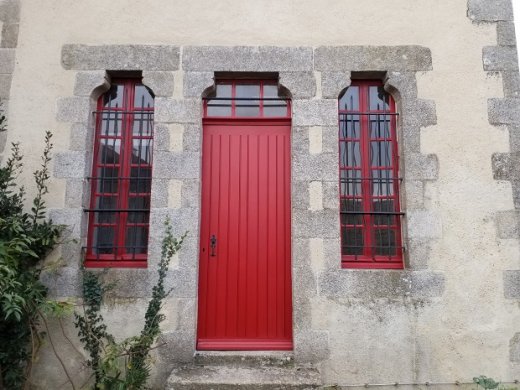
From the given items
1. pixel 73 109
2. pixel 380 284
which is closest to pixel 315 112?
pixel 380 284

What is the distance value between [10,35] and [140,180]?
1.83 m

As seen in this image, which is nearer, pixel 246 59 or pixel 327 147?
pixel 327 147

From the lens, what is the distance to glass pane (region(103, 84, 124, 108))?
425cm

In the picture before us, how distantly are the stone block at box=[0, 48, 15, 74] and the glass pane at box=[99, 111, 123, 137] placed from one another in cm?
93

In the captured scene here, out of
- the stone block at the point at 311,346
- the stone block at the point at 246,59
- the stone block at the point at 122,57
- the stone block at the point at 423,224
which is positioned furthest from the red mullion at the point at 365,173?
the stone block at the point at 122,57

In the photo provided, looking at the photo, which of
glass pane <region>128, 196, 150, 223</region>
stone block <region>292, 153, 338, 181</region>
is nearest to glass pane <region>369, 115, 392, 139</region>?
stone block <region>292, 153, 338, 181</region>

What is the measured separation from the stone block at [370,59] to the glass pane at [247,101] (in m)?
0.61

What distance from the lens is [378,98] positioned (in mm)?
4273

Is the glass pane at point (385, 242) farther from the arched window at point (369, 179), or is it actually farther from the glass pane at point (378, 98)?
the glass pane at point (378, 98)

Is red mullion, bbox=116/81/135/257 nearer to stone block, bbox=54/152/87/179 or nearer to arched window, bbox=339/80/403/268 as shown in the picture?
stone block, bbox=54/152/87/179

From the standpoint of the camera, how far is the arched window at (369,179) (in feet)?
13.2

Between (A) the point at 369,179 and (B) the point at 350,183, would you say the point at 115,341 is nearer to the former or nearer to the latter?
(B) the point at 350,183

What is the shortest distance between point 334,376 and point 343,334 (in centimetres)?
34

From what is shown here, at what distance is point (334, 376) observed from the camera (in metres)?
3.71
